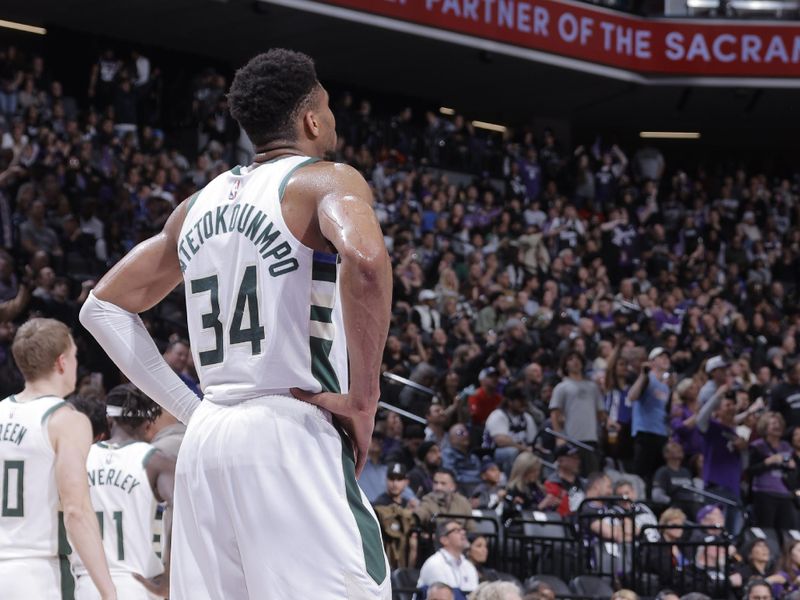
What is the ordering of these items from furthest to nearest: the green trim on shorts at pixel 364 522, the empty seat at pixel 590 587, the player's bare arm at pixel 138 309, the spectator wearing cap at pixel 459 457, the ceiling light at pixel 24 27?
the ceiling light at pixel 24 27 < the spectator wearing cap at pixel 459 457 < the empty seat at pixel 590 587 < the player's bare arm at pixel 138 309 < the green trim on shorts at pixel 364 522

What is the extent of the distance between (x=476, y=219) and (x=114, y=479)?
15.5 m

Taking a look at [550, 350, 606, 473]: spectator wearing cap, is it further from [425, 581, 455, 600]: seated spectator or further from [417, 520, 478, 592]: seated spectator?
[425, 581, 455, 600]: seated spectator

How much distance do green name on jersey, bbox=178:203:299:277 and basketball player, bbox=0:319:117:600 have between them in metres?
1.70

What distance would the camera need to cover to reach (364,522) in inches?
127

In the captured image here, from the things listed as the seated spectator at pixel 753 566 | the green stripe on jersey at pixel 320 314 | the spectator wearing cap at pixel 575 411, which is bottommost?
the seated spectator at pixel 753 566

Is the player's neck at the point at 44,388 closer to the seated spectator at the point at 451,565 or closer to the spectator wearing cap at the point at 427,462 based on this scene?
the seated spectator at the point at 451,565

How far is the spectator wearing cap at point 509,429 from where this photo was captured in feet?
45.1

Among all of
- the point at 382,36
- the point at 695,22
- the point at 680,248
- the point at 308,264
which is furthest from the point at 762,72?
the point at 308,264

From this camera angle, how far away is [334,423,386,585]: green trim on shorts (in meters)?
3.20

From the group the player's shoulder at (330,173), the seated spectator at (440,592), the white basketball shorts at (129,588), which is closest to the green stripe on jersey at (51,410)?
the white basketball shorts at (129,588)

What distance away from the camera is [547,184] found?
942 inches

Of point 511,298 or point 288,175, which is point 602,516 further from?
point 288,175

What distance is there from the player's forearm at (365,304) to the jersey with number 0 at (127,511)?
2.89 metres

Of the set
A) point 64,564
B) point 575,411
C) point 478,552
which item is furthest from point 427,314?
point 64,564
